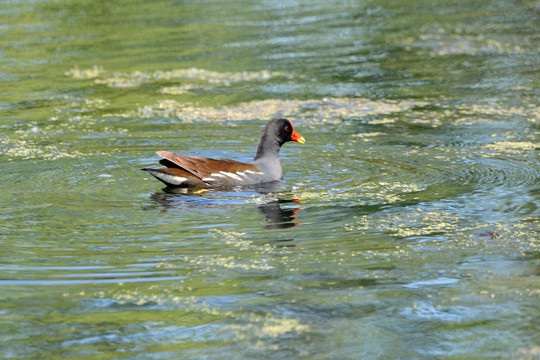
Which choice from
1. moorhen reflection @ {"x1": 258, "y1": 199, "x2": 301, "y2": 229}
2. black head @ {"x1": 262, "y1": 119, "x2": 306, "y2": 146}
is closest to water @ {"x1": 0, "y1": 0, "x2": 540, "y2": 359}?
moorhen reflection @ {"x1": 258, "y1": 199, "x2": 301, "y2": 229}

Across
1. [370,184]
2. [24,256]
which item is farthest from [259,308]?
[370,184]

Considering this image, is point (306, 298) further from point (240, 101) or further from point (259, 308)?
point (240, 101)

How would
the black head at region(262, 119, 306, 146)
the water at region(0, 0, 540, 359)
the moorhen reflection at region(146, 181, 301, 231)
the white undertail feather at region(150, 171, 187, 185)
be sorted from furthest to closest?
1. the black head at region(262, 119, 306, 146)
2. the white undertail feather at region(150, 171, 187, 185)
3. the moorhen reflection at region(146, 181, 301, 231)
4. the water at region(0, 0, 540, 359)

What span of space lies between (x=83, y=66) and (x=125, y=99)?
2.32 metres

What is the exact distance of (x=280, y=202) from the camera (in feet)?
20.8

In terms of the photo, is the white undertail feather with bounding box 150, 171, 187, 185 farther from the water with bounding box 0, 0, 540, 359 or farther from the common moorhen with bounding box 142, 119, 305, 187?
the water with bounding box 0, 0, 540, 359

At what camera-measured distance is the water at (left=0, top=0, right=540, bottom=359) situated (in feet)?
13.2

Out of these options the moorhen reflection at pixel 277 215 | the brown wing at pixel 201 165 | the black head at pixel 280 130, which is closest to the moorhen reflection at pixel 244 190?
the moorhen reflection at pixel 277 215

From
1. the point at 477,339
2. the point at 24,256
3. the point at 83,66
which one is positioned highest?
the point at 83,66

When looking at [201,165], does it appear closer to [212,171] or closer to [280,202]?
[212,171]

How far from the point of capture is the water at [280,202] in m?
4.02

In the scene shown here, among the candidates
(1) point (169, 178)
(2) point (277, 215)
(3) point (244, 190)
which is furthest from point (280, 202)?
(1) point (169, 178)

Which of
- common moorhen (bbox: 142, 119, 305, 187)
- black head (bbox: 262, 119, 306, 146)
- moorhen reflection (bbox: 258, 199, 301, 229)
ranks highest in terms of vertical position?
black head (bbox: 262, 119, 306, 146)

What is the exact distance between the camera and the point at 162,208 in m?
6.11
